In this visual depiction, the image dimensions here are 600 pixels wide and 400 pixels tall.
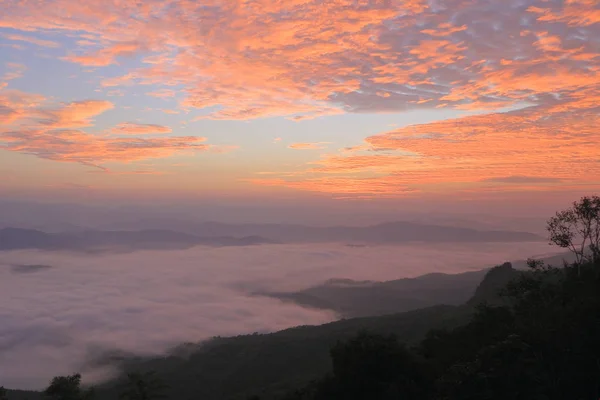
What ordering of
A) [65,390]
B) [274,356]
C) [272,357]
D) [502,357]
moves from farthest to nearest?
[274,356]
[272,357]
[65,390]
[502,357]

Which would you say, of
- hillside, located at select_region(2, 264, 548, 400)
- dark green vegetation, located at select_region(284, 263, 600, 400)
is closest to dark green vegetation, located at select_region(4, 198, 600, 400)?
dark green vegetation, located at select_region(284, 263, 600, 400)

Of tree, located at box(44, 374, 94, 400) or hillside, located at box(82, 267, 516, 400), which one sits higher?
tree, located at box(44, 374, 94, 400)

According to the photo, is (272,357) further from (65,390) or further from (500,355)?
(500,355)

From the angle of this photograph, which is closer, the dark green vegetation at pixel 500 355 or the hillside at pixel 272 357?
the dark green vegetation at pixel 500 355

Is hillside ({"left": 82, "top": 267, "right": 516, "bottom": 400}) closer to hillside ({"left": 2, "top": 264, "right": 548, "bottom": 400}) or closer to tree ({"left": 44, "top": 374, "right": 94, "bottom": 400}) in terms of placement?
hillside ({"left": 2, "top": 264, "right": 548, "bottom": 400})

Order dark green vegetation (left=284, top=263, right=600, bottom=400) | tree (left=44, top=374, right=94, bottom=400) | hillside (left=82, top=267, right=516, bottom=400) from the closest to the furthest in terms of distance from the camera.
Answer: dark green vegetation (left=284, top=263, right=600, bottom=400) < tree (left=44, top=374, right=94, bottom=400) < hillside (left=82, top=267, right=516, bottom=400)

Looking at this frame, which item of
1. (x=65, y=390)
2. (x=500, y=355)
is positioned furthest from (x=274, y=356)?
(x=500, y=355)

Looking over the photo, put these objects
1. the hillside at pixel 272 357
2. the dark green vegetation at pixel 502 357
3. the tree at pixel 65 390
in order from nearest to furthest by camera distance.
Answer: the dark green vegetation at pixel 502 357
the tree at pixel 65 390
the hillside at pixel 272 357

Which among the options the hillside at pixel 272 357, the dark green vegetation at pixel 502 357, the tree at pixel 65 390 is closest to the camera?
the dark green vegetation at pixel 502 357

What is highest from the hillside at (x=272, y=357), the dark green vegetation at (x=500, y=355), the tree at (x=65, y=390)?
the dark green vegetation at (x=500, y=355)

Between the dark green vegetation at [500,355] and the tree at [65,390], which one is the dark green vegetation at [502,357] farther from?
the tree at [65,390]

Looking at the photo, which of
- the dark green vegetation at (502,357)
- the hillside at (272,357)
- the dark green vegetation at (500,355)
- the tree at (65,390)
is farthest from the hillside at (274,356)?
the dark green vegetation at (502,357)

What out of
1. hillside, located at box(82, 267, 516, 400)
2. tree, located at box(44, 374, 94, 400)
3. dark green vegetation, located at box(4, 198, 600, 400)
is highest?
dark green vegetation, located at box(4, 198, 600, 400)

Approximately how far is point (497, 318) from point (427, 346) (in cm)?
957
